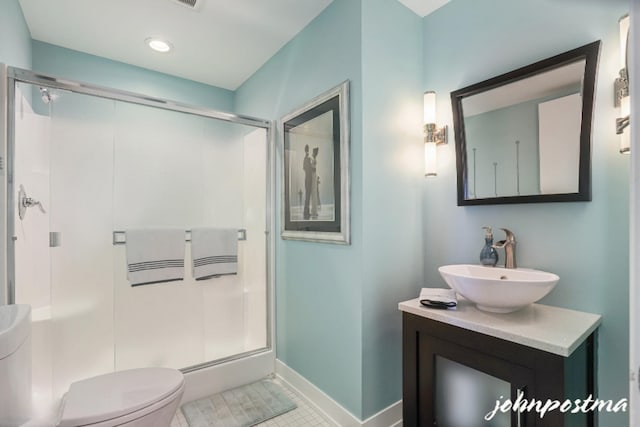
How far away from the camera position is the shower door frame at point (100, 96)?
58.6 inches

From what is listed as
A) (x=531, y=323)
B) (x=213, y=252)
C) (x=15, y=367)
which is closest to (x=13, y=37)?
(x=213, y=252)

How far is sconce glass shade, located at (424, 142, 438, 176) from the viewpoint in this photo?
5.86 feet

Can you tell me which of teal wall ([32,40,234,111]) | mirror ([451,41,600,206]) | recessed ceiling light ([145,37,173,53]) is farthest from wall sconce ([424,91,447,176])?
teal wall ([32,40,234,111])

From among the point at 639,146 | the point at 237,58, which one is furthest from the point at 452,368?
the point at 237,58

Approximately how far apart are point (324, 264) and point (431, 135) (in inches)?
39.0

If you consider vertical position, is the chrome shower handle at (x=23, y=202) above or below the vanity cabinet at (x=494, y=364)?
above

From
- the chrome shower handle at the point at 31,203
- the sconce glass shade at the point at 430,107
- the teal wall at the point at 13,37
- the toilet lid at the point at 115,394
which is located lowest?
the toilet lid at the point at 115,394

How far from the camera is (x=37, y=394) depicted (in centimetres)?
159

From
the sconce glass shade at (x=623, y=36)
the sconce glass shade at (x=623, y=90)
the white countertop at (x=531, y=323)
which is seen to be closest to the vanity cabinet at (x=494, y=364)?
the white countertop at (x=531, y=323)

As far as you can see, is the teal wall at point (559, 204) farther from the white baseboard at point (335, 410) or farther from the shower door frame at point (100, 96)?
the shower door frame at point (100, 96)

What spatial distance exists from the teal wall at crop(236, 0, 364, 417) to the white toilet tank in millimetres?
1330

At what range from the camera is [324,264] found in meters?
1.87

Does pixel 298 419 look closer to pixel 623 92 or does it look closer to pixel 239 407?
pixel 239 407

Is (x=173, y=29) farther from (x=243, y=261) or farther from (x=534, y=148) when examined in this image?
(x=534, y=148)
